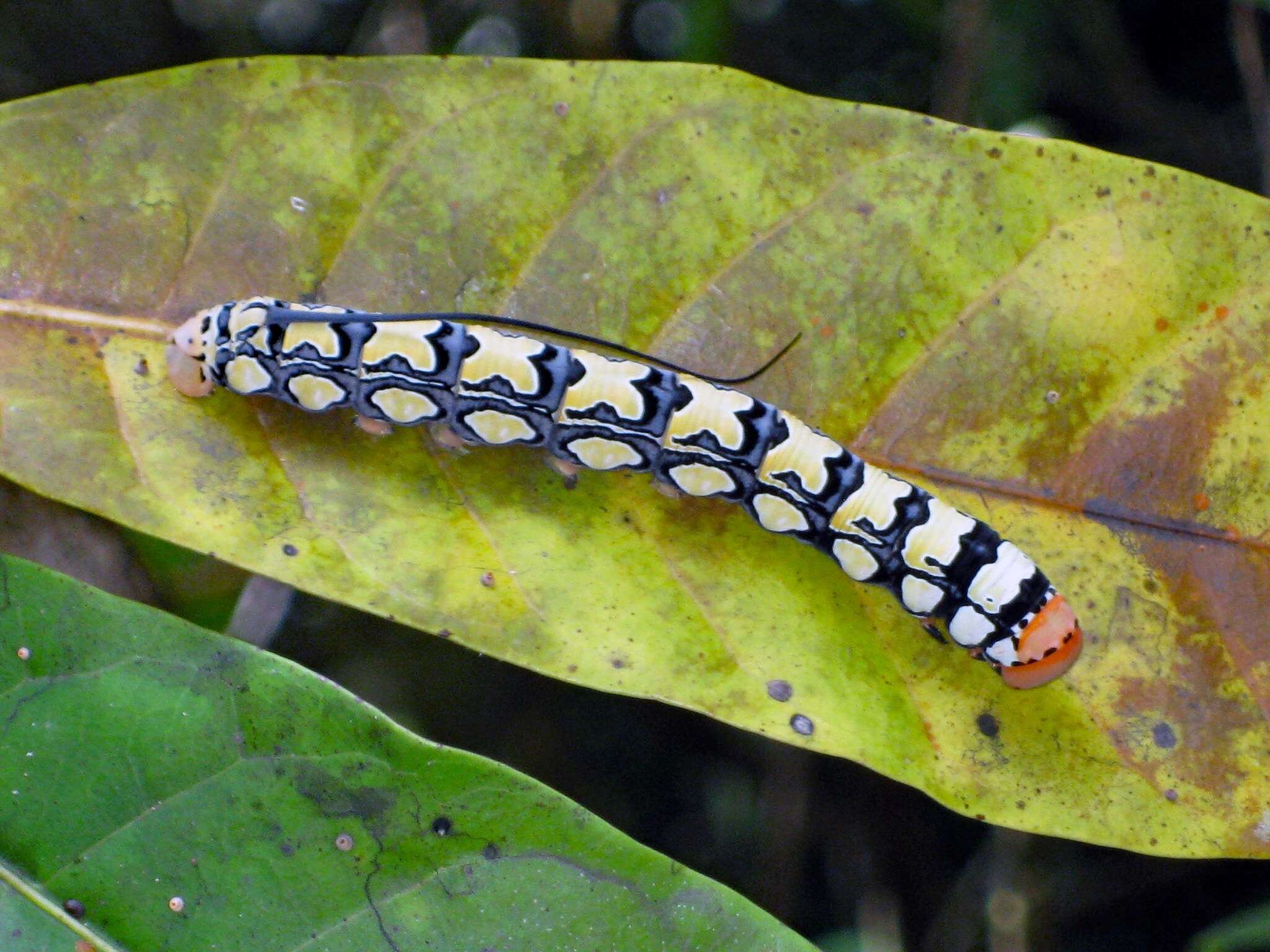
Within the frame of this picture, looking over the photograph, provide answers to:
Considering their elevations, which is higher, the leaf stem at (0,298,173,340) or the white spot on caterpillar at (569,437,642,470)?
the leaf stem at (0,298,173,340)

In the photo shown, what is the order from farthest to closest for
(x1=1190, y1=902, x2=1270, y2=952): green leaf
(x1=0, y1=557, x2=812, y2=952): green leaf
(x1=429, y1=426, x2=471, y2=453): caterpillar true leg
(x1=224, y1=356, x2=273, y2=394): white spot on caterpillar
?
(x1=1190, y1=902, x2=1270, y2=952): green leaf < (x1=429, y1=426, x2=471, y2=453): caterpillar true leg < (x1=224, y1=356, x2=273, y2=394): white spot on caterpillar < (x1=0, y1=557, x2=812, y2=952): green leaf

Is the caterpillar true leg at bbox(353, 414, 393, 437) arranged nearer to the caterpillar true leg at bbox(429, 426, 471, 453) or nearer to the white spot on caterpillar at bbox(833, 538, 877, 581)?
the caterpillar true leg at bbox(429, 426, 471, 453)

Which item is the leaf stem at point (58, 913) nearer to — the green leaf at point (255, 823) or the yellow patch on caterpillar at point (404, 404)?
the green leaf at point (255, 823)

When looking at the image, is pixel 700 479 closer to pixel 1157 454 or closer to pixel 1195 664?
pixel 1157 454

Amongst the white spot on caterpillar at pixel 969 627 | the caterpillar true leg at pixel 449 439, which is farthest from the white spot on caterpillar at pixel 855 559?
the caterpillar true leg at pixel 449 439

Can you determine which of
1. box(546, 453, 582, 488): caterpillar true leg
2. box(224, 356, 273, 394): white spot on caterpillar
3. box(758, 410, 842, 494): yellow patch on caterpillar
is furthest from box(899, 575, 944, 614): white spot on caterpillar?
box(224, 356, 273, 394): white spot on caterpillar

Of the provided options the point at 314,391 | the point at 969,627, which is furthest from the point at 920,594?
the point at 314,391

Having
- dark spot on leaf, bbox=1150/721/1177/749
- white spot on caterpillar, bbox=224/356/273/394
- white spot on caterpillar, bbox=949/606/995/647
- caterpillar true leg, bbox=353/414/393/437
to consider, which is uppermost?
white spot on caterpillar, bbox=224/356/273/394
